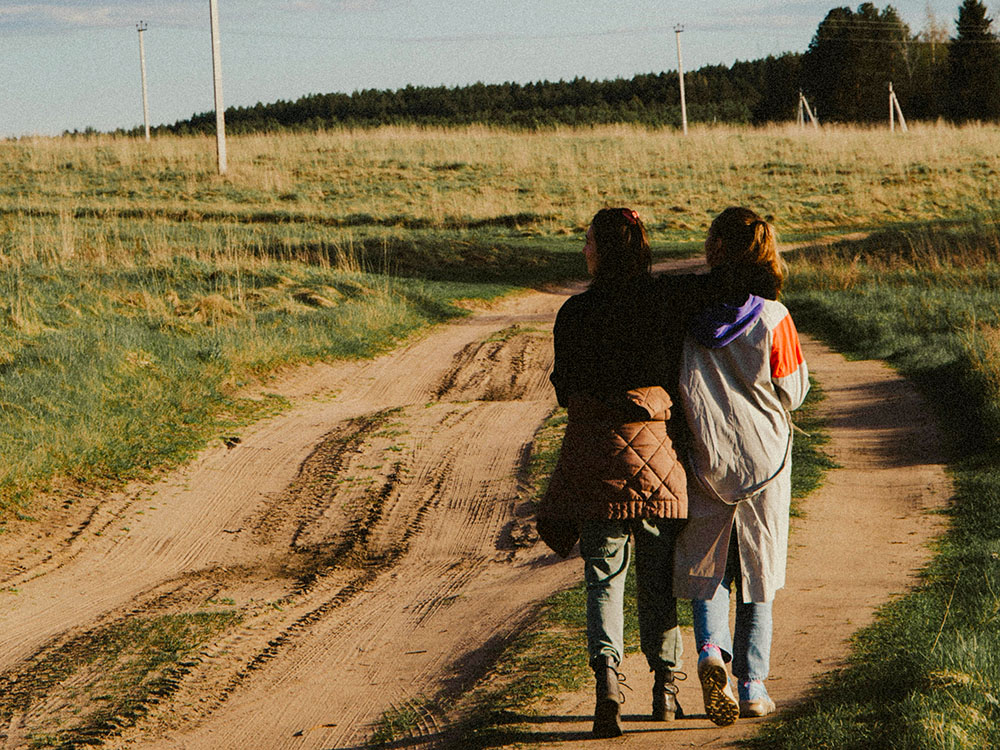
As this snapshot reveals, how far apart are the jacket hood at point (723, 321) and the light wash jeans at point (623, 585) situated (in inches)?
26.5

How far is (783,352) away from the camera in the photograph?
13.0 feet

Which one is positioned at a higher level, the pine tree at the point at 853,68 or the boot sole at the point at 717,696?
the pine tree at the point at 853,68

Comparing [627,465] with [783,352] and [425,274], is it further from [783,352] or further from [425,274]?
[425,274]

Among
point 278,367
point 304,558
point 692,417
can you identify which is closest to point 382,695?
point 692,417

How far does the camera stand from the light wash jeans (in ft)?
13.1

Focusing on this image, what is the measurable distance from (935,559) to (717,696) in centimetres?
294

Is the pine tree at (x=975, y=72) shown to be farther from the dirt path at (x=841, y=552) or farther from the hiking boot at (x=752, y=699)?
the hiking boot at (x=752, y=699)

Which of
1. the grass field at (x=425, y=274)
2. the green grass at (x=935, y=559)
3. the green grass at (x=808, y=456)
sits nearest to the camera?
the green grass at (x=935, y=559)

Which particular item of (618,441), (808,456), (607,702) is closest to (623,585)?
(607,702)

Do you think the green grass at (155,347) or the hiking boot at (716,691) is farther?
the green grass at (155,347)

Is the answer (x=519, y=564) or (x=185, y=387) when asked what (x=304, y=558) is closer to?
(x=519, y=564)

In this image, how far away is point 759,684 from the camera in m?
4.09

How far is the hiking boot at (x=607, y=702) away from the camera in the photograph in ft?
12.8

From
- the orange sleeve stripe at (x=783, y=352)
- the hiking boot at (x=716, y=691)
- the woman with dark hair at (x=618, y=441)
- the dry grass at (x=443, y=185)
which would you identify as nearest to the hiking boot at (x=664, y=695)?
the woman with dark hair at (x=618, y=441)
